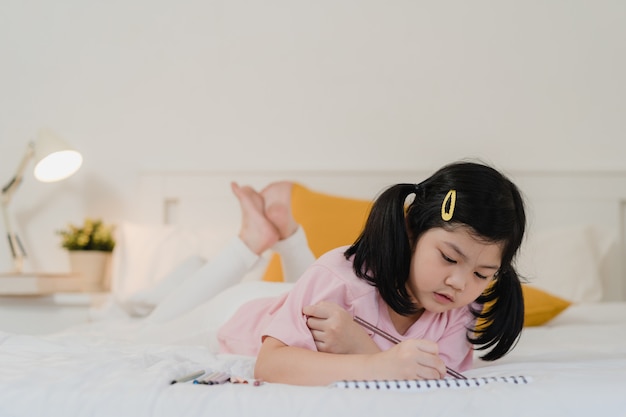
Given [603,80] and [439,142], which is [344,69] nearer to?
[439,142]

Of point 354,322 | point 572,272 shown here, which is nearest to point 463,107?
point 572,272

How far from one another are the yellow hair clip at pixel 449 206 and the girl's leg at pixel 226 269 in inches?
33.1

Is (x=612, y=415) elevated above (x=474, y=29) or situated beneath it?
situated beneath

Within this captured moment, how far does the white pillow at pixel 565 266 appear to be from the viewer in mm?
2314

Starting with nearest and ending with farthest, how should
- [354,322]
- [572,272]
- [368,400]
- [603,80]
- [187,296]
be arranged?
[368,400] → [354,322] → [187,296] → [572,272] → [603,80]

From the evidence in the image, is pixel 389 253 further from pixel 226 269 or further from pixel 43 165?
pixel 43 165

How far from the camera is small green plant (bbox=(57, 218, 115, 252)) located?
263 cm

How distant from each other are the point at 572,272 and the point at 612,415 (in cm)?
158

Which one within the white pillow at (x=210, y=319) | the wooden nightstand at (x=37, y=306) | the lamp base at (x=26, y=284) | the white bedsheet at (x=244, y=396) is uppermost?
the white bedsheet at (x=244, y=396)

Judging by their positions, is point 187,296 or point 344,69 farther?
point 344,69

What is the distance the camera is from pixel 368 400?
78 centimetres

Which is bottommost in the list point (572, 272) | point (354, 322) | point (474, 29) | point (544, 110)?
point (572, 272)

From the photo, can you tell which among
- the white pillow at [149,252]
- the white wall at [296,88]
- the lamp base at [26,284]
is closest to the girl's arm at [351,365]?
the white pillow at [149,252]

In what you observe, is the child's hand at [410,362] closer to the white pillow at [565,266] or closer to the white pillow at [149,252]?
the white pillow at [565,266]
